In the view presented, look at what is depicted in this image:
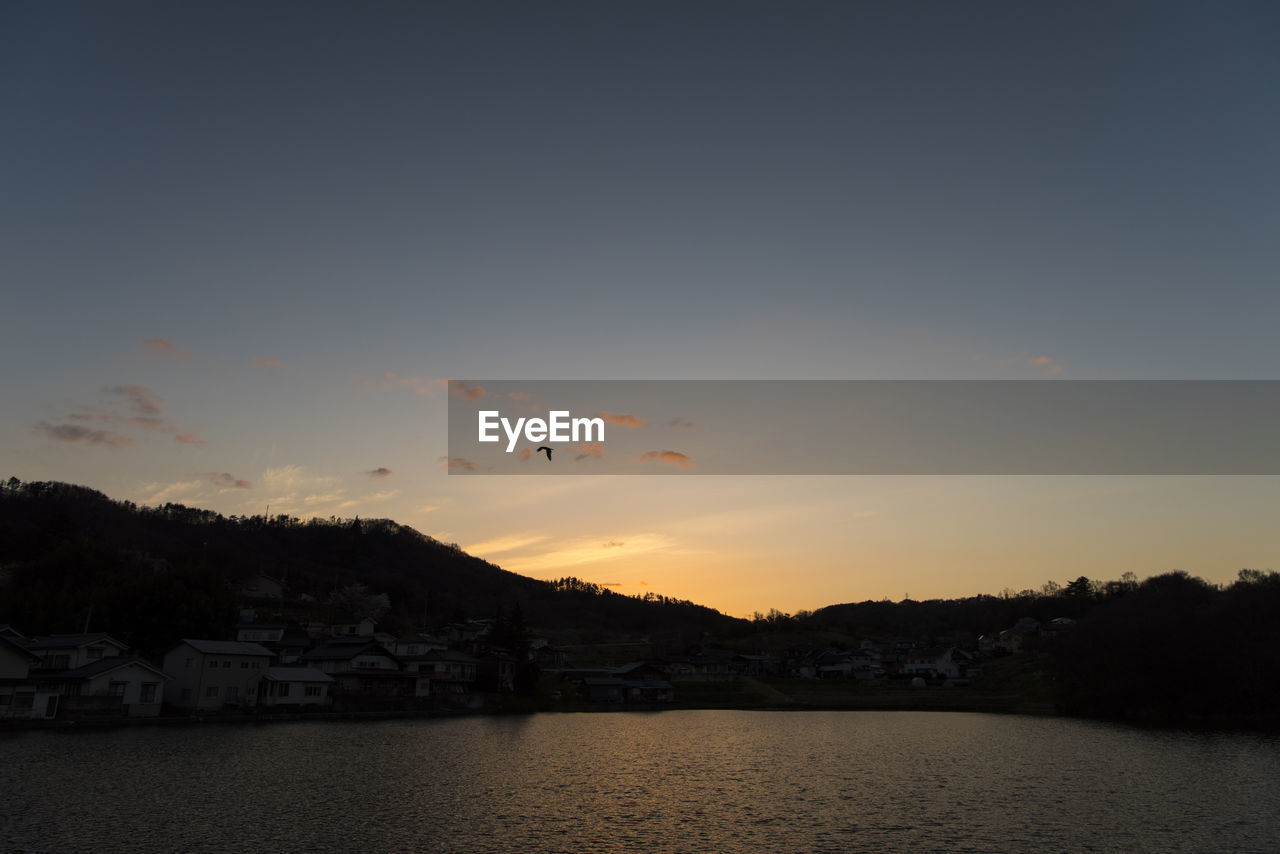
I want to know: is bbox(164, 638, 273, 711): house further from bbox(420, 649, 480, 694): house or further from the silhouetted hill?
bbox(420, 649, 480, 694): house

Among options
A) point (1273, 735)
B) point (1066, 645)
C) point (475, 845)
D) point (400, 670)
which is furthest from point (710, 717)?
point (475, 845)

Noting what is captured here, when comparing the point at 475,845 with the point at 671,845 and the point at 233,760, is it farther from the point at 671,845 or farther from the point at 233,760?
the point at 233,760

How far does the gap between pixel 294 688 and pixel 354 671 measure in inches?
302

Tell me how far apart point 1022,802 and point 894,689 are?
67215 millimetres

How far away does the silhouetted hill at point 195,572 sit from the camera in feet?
194

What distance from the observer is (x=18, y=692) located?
40188 millimetres

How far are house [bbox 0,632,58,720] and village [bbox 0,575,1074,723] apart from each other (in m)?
0.06

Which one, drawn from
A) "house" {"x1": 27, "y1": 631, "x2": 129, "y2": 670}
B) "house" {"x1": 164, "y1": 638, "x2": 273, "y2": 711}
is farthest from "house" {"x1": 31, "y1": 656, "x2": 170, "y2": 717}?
"house" {"x1": 164, "y1": 638, "x2": 273, "y2": 711}

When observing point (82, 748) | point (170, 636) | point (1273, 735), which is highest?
point (170, 636)

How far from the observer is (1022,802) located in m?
26.6

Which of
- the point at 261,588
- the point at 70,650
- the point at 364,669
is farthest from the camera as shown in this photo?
the point at 261,588

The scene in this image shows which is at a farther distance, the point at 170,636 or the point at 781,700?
the point at 781,700

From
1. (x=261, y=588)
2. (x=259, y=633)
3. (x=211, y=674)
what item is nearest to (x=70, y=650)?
(x=211, y=674)

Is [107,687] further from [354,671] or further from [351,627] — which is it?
[351,627]
